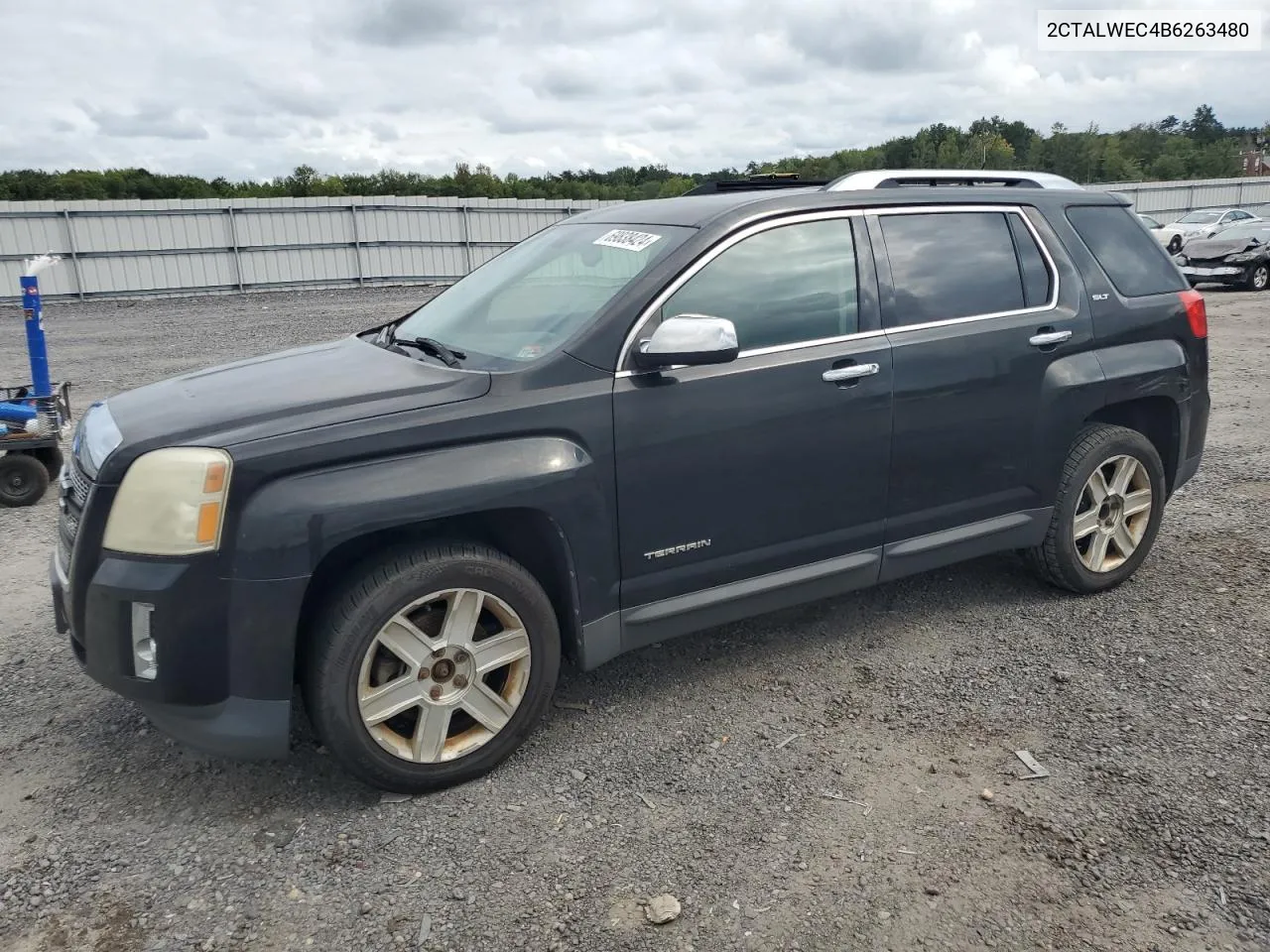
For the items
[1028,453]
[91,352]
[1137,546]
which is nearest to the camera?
[1028,453]

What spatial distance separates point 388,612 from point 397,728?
46 cm

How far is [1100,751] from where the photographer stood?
3363mm

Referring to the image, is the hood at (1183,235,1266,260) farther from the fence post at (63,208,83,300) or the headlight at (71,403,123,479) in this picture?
the fence post at (63,208,83,300)

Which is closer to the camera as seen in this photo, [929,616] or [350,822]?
[350,822]

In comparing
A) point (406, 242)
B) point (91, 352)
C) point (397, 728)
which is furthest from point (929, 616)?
point (406, 242)

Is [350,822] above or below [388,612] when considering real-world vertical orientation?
below

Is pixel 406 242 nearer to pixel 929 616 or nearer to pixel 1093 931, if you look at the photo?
pixel 929 616

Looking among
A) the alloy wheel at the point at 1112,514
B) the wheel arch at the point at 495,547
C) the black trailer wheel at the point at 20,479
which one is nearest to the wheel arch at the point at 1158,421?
the alloy wheel at the point at 1112,514

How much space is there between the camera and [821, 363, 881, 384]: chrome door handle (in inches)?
145

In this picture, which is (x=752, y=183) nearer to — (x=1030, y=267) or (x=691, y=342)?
(x=1030, y=267)

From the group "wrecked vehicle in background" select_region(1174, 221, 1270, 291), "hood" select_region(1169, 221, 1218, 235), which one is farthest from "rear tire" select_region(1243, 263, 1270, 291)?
"hood" select_region(1169, 221, 1218, 235)

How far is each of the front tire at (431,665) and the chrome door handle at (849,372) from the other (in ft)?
4.44

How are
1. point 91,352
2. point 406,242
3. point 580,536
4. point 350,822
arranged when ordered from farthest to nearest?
point 406,242 → point 91,352 → point 580,536 → point 350,822

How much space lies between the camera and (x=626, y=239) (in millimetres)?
3854
